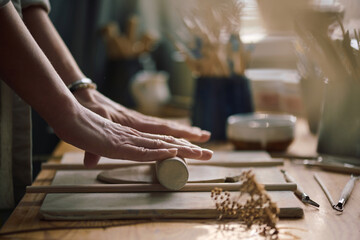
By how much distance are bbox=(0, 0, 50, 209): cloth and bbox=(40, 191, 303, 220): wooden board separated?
15cm

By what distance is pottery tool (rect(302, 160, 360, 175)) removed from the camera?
3.33ft

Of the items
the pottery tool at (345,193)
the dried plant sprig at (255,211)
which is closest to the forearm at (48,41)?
the dried plant sprig at (255,211)

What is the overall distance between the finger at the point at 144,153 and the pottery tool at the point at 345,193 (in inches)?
12.0

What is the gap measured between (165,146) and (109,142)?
0.35 ft

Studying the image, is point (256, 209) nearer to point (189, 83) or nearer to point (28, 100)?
point (28, 100)

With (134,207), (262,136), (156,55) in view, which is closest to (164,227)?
(134,207)

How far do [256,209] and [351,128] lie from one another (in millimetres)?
553

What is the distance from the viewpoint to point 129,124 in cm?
105

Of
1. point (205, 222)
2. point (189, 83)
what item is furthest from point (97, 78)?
point (205, 222)

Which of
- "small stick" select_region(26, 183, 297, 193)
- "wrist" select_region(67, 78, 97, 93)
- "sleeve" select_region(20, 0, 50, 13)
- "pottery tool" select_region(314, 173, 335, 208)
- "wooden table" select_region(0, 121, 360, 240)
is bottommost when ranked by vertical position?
"pottery tool" select_region(314, 173, 335, 208)

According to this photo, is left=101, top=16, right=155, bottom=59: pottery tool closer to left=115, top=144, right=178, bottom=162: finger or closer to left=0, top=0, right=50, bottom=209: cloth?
left=0, top=0, right=50, bottom=209: cloth

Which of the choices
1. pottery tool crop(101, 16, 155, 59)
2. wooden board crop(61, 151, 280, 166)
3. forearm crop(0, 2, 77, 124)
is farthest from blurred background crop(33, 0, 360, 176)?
forearm crop(0, 2, 77, 124)

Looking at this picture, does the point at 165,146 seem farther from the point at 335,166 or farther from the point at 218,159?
the point at 335,166

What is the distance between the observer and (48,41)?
1075 millimetres
